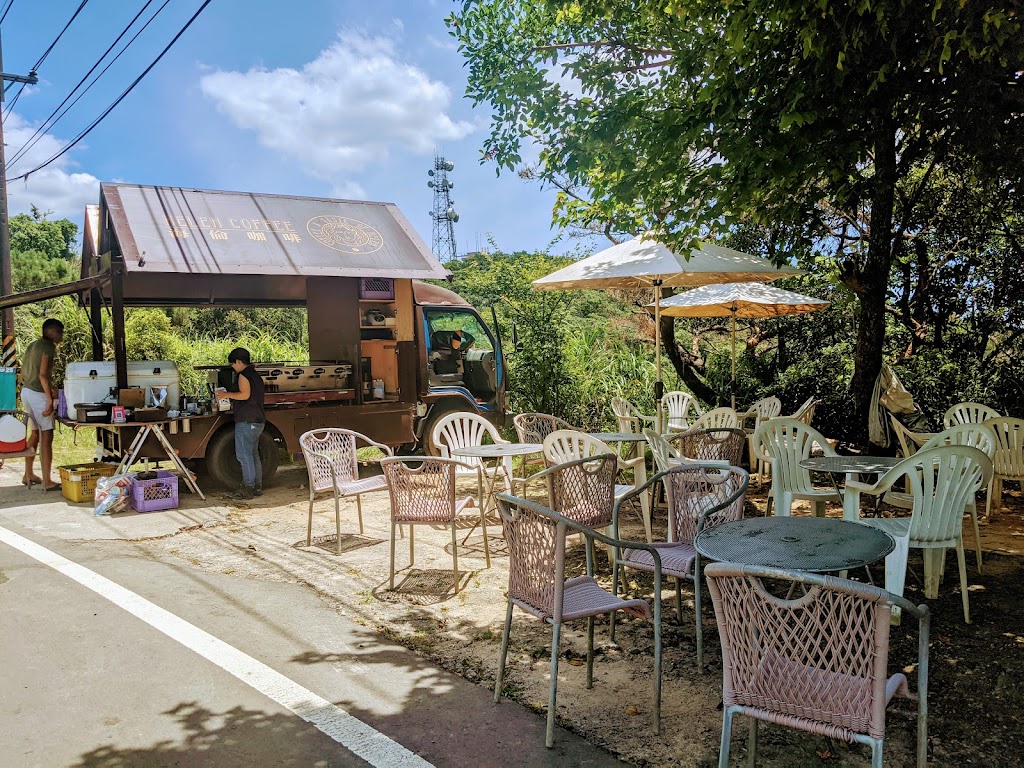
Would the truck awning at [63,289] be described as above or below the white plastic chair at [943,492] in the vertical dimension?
above

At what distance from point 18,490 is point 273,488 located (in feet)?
9.67

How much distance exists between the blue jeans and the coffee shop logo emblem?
8.11 ft

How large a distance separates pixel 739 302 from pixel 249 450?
19.7 feet

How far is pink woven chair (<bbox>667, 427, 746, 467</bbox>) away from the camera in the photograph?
5.18 meters

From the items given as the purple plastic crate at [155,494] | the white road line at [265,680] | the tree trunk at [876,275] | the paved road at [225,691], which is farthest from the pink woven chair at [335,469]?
the tree trunk at [876,275]

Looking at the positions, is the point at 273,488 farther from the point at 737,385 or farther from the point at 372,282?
the point at 737,385

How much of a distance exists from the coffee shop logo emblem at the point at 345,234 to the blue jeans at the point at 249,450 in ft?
8.11

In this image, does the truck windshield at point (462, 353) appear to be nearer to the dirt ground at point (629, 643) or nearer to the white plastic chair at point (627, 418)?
the white plastic chair at point (627, 418)

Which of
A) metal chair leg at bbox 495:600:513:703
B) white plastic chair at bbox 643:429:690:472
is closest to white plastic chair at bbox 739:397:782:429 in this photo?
white plastic chair at bbox 643:429:690:472

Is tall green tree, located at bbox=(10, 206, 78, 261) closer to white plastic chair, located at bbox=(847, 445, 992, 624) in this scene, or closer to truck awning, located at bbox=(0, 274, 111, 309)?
truck awning, located at bbox=(0, 274, 111, 309)

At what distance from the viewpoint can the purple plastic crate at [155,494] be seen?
762cm

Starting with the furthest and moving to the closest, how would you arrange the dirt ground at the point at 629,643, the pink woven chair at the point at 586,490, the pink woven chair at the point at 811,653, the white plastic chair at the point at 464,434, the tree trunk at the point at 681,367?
1. the tree trunk at the point at 681,367
2. the white plastic chair at the point at 464,434
3. the pink woven chair at the point at 586,490
4. the dirt ground at the point at 629,643
5. the pink woven chair at the point at 811,653

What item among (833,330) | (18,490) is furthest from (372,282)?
(833,330)

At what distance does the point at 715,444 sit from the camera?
5.24 m
